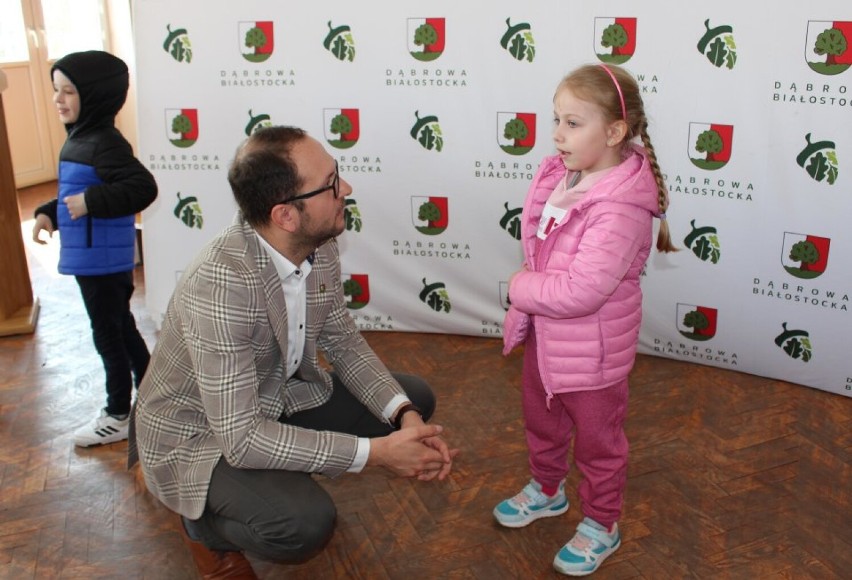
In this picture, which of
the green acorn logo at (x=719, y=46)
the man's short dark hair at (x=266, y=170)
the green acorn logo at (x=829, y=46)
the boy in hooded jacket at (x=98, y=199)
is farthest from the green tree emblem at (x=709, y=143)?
the boy in hooded jacket at (x=98, y=199)

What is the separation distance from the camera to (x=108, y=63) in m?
2.72

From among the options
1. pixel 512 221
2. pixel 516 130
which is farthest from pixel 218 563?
pixel 516 130

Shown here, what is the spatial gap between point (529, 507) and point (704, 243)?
139 cm

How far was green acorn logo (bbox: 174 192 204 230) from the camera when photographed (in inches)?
146

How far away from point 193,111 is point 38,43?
135 inches

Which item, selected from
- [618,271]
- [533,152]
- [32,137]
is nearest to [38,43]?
[32,137]

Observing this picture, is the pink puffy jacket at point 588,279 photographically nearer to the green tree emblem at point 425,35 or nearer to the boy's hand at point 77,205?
the green tree emblem at point 425,35

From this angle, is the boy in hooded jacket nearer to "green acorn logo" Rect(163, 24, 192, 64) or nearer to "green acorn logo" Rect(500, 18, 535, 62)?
"green acorn logo" Rect(163, 24, 192, 64)

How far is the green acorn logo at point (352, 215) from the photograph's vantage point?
3676 mm

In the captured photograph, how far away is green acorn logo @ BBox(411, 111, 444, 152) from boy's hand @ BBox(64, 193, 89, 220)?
1.34 metres

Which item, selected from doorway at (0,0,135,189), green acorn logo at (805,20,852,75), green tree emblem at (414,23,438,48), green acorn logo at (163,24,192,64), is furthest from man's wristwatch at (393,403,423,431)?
doorway at (0,0,135,189)

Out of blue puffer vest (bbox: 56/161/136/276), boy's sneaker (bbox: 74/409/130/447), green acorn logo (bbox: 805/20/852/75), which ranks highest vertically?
green acorn logo (bbox: 805/20/852/75)

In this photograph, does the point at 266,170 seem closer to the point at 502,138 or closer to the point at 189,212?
the point at 502,138

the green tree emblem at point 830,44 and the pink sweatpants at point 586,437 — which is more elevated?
the green tree emblem at point 830,44
